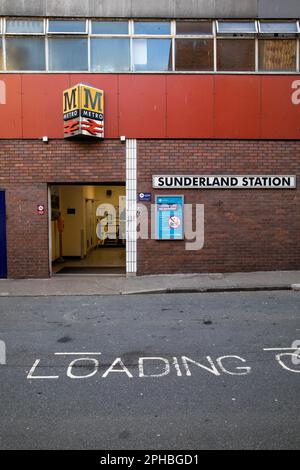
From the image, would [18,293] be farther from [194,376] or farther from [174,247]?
[194,376]

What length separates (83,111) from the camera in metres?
10.1

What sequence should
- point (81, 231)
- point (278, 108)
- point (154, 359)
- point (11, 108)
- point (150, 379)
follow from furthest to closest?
point (81, 231) → point (278, 108) → point (11, 108) → point (154, 359) → point (150, 379)

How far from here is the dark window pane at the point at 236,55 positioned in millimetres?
10906

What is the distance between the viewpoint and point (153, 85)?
10.7m

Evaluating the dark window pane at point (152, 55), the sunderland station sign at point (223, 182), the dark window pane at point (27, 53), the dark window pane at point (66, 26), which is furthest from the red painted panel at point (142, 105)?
the dark window pane at point (27, 53)

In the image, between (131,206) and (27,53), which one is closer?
(27,53)

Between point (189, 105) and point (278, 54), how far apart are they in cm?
304

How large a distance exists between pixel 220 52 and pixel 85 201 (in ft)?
25.5

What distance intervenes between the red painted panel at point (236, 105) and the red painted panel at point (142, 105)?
62.9 inches

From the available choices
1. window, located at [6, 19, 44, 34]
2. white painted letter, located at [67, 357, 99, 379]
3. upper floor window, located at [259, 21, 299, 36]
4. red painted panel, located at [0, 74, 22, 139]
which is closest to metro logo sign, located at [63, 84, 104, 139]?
red painted panel, located at [0, 74, 22, 139]

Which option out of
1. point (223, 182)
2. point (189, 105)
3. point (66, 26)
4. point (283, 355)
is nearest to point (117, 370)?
point (283, 355)

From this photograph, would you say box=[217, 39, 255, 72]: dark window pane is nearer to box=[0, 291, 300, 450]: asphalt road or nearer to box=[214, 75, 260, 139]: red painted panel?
box=[214, 75, 260, 139]: red painted panel

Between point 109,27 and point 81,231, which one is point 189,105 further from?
point 81,231
